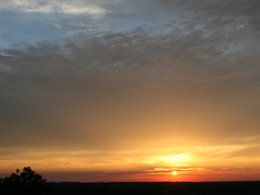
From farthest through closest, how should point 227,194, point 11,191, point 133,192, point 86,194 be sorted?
1. point 227,194
2. point 133,192
3. point 86,194
4. point 11,191

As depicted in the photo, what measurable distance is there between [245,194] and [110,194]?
2401 inches

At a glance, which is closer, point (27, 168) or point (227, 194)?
point (27, 168)

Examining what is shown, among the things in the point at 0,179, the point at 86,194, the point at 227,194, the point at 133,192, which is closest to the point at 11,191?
the point at 0,179

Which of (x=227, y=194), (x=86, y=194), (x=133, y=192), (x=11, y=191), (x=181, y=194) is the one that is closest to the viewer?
(x=11, y=191)

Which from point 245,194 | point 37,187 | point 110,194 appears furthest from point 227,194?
point 37,187

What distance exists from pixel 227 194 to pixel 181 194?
2842 cm

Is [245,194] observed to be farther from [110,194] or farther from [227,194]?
[110,194]

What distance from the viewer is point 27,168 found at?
151 ft

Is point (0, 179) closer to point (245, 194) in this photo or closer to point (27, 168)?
point (27, 168)

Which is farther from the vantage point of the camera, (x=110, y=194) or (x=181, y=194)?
(x=181, y=194)

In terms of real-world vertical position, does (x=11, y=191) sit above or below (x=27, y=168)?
below

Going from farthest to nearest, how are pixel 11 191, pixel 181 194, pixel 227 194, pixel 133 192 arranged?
pixel 227 194, pixel 181 194, pixel 133 192, pixel 11 191

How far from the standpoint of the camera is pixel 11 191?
1751 inches

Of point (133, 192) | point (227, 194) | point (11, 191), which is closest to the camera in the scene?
point (11, 191)
